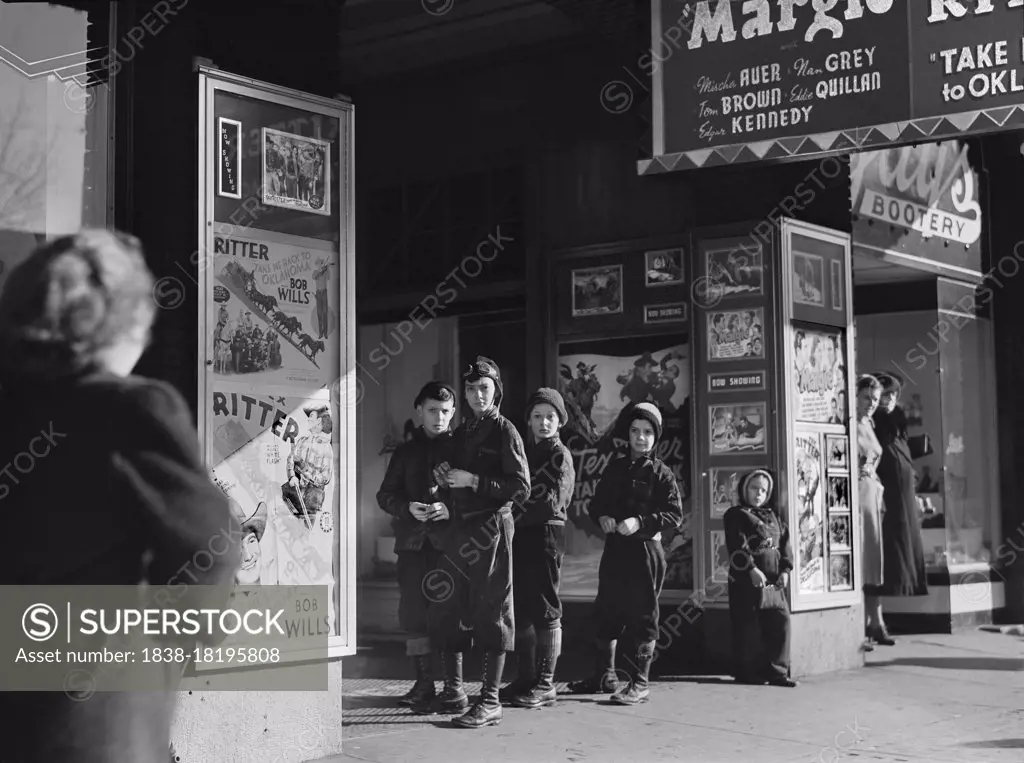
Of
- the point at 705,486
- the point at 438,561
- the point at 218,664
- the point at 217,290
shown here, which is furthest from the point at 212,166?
the point at 705,486

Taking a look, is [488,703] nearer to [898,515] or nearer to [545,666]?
[545,666]

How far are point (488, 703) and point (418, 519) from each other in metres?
1.21

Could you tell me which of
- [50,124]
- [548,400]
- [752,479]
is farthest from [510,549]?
[50,124]

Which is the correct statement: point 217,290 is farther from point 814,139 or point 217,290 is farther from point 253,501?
point 814,139

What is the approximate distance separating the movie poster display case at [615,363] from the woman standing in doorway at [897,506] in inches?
95.4

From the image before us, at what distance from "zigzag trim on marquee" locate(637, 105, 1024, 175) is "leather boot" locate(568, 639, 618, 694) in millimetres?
3075

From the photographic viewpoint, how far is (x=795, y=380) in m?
9.90

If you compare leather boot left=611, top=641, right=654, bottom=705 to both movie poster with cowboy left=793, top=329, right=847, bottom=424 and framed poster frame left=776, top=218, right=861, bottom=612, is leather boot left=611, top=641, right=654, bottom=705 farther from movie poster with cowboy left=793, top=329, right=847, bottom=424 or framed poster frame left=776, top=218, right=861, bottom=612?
movie poster with cowboy left=793, top=329, right=847, bottom=424

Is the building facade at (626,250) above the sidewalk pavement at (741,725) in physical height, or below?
above

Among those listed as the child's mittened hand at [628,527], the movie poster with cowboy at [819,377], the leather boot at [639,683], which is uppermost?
the movie poster with cowboy at [819,377]

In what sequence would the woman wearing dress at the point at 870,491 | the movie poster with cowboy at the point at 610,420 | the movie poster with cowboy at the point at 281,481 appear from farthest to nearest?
1. the woman wearing dress at the point at 870,491
2. the movie poster with cowboy at the point at 610,420
3. the movie poster with cowboy at the point at 281,481

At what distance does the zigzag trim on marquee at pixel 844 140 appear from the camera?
24.4ft

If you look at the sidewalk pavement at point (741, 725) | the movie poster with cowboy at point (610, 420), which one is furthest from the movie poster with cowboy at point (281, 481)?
the movie poster with cowboy at point (610, 420)

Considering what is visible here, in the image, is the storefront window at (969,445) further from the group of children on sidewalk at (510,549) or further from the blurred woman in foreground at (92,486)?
the blurred woman in foreground at (92,486)
